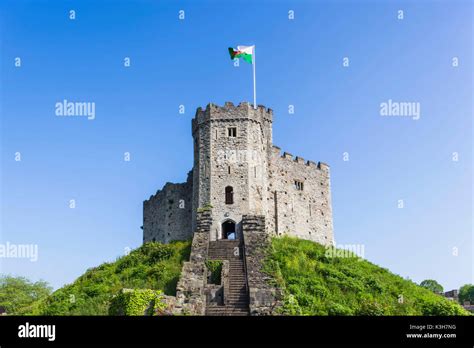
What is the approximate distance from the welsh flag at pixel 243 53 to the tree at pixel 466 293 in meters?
63.5

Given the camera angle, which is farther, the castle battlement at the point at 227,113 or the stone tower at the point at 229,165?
the castle battlement at the point at 227,113

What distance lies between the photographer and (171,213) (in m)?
46.2

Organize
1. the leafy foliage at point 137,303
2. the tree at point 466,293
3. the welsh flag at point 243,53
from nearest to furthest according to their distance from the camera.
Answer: the leafy foliage at point 137,303, the welsh flag at point 243,53, the tree at point 466,293

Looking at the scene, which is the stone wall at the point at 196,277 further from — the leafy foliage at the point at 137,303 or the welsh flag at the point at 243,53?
the welsh flag at the point at 243,53

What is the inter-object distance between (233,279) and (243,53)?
1698 cm

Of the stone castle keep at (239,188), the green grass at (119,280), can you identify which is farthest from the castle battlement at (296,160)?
the green grass at (119,280)

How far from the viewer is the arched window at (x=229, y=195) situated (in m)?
40.6

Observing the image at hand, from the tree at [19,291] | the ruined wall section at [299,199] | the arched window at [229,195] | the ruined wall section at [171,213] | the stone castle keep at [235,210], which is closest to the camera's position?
the stone castle keep at [235,210]

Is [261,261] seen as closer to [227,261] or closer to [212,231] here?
[227,261]

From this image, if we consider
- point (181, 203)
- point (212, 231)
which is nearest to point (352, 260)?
point (212, 231)

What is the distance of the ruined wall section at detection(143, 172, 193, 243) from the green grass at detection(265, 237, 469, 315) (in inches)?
297
